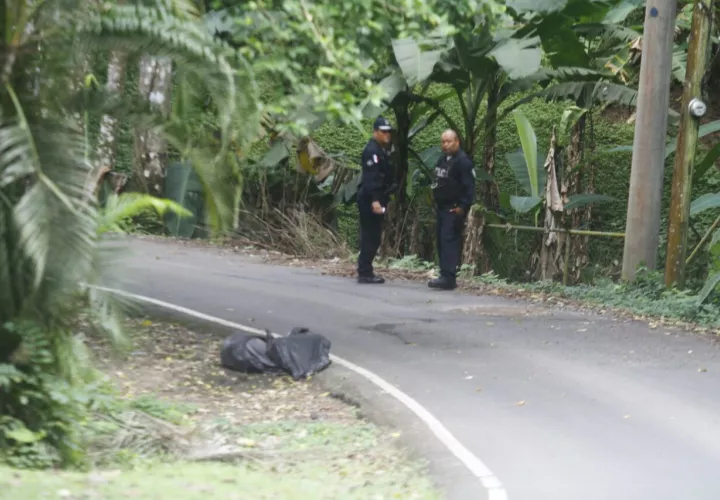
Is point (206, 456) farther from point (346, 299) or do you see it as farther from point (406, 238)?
point (406, 238)

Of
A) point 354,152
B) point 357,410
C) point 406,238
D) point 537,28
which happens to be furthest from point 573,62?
point 357,410

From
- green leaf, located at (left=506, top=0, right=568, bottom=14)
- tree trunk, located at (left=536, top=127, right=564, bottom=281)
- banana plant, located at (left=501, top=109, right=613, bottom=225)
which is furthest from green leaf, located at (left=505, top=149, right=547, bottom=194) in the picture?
green leaf, located at (left=506, top=0, right=568, bottom=14)

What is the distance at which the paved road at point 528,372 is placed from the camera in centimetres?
723

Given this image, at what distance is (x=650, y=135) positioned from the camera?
15.3 metres

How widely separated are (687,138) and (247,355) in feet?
24.4

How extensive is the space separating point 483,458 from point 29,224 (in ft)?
11.1

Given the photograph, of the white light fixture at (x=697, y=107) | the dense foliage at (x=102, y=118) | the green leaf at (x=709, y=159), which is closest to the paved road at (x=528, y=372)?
the dense foliage at (x=102, y=118)

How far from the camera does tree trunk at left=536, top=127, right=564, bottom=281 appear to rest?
18.3 m

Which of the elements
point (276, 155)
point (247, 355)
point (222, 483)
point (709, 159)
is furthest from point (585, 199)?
point (222, 483)

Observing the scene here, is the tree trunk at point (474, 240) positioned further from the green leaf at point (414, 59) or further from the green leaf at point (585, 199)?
the green leaf at point (414, 59)

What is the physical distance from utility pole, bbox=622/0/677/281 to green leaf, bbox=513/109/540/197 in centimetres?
333

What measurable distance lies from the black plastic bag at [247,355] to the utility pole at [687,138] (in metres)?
6.73

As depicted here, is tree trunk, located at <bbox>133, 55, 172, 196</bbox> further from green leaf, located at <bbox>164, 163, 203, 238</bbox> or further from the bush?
the bush

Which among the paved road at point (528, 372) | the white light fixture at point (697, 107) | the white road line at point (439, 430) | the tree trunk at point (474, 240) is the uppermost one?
the white light fixture at point (697, 107)
